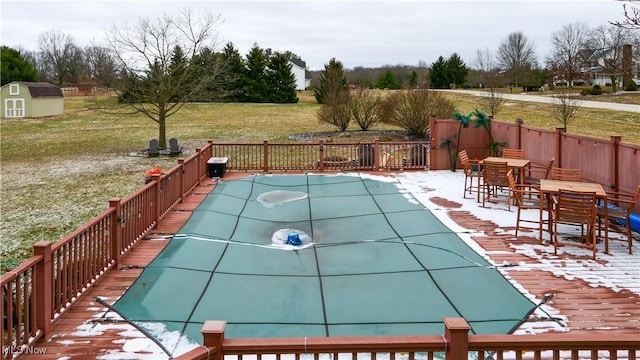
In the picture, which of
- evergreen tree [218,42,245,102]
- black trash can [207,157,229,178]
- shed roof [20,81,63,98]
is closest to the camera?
black trash can [207,157,229,178]

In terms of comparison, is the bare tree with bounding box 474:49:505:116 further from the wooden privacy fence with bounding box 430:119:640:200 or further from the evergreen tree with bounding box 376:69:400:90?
the wooden privacy fence with bounding box 430:119:640:200

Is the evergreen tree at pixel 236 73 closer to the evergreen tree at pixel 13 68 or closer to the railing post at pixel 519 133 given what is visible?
the evergreen tree at pixel 13 68

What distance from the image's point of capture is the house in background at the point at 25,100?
38344mm

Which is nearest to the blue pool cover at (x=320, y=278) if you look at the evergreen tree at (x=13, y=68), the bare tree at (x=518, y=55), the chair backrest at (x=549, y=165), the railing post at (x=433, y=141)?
the chair backrest at (x=549, y=165)

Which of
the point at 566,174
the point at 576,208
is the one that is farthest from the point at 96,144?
the point at 576,208

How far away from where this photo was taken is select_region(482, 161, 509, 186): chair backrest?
9.04 metres

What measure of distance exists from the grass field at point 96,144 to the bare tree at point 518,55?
40.3 ft

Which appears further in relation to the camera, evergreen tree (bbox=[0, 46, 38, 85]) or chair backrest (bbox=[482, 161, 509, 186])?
evergreen tree (bbox=[0, 46, 38, 85])

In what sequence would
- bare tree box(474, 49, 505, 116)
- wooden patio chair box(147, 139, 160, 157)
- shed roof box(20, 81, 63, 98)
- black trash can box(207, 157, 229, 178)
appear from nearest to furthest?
1. black trash can box(207, 157, 229, 178)
2. wooden patio chair box(147, 139, 160, 157)
3. bare tree box(474, 49, 505, 116)
4. shed roof box(20, 81, 63, 98)

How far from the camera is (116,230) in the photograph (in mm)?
5922

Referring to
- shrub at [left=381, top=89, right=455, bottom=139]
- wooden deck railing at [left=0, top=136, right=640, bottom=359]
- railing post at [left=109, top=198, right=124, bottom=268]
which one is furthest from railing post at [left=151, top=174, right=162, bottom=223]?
shrub at [left=381, top=89, right=455, bottom=139]

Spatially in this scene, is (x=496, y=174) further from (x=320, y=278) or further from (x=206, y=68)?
(x=206, y=68)

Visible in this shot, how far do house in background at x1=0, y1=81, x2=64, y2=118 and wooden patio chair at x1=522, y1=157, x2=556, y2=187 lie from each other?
39.5 m

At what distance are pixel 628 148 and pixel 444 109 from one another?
1416 cm
